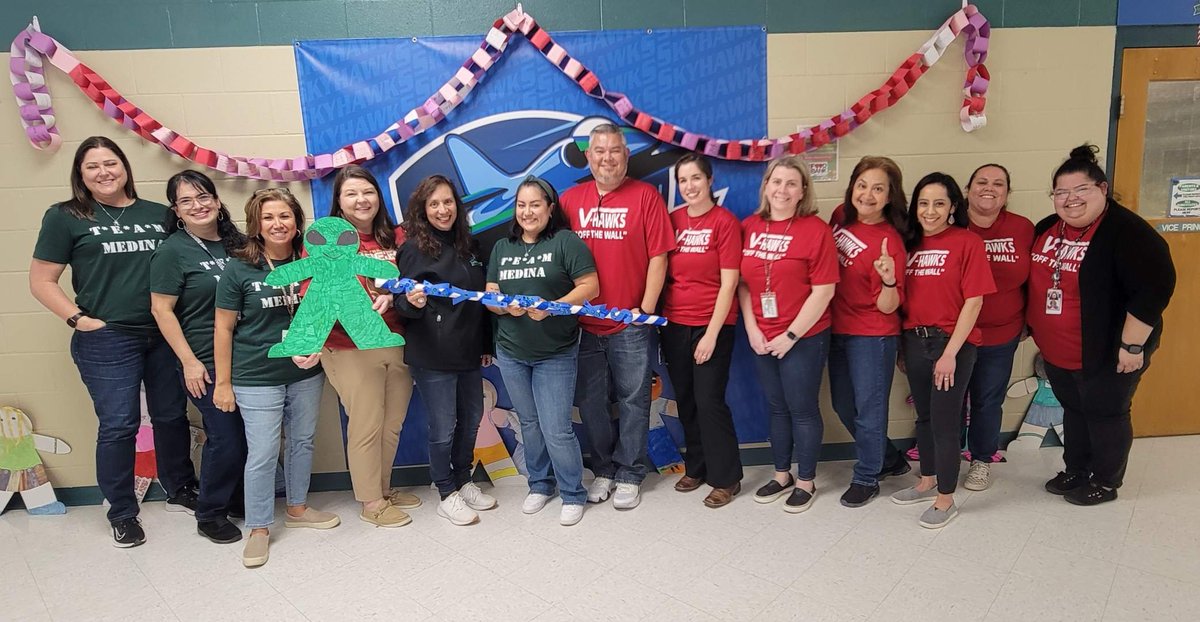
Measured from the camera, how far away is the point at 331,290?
236 centimetres

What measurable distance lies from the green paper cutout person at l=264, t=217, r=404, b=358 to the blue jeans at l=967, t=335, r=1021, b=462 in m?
2.45

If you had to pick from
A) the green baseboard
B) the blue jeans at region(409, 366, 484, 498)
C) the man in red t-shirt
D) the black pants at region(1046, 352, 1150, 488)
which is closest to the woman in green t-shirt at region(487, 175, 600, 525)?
the man in red t-shirt

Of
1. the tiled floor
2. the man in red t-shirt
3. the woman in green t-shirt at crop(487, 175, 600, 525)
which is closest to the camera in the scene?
the tiled floor

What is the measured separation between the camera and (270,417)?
98.3 inches

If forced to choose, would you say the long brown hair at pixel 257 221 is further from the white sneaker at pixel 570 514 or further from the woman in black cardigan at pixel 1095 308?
the woman in black cardigan at pixel 1095 308

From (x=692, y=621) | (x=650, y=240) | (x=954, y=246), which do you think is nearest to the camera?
(x=692, y=621)

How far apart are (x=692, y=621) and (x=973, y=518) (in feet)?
4.43

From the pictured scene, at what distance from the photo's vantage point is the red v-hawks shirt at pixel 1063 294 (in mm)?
2562

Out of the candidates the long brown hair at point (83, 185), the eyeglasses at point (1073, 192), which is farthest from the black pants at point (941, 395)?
the long brown hair at point (83, 185)

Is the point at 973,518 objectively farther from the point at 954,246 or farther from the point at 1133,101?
the point at 1133,101

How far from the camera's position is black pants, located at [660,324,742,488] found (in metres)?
2.70

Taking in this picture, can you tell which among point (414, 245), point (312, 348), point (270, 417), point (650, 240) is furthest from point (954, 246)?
point (270, 417)

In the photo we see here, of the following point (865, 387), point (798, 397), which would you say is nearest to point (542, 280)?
point (798, 397)

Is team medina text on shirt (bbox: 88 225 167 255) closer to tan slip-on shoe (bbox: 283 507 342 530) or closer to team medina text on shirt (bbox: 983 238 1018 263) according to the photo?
tan slip-on shoe (bbox: 283 507 342 530)
